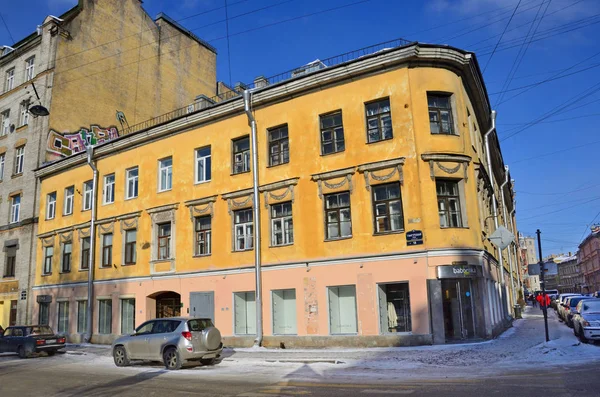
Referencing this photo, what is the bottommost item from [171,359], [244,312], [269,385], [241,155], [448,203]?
[269,385]

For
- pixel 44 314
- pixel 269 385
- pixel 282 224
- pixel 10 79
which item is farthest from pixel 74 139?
pixel 269 385

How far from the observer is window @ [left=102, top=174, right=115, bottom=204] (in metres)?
27.5

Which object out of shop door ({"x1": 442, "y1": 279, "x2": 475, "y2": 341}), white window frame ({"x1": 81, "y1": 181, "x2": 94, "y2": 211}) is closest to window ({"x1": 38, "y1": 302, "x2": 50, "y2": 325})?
white window frame ({"x1": 81, "y1": 181, "x2": 94, "y2": 211})

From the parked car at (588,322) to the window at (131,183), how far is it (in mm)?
21988

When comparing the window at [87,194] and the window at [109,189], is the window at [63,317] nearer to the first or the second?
the window at [87,194]

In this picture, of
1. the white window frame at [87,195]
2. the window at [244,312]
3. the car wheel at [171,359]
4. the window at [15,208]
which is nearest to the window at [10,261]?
the window at [15,208]

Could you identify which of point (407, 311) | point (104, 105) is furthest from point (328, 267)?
point (104, 105)

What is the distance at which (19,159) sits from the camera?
111 ft

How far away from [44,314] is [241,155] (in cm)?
1807

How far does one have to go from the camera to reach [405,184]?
17578 millimetres

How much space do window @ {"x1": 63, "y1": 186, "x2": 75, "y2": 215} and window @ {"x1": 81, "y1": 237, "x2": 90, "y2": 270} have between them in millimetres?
2712

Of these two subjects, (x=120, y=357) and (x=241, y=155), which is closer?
(x=120, y=357)

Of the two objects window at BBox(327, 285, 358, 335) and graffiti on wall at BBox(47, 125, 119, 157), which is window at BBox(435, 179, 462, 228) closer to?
window at BBox(327, 285, 358, 335)

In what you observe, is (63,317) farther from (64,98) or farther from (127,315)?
(64,98)
